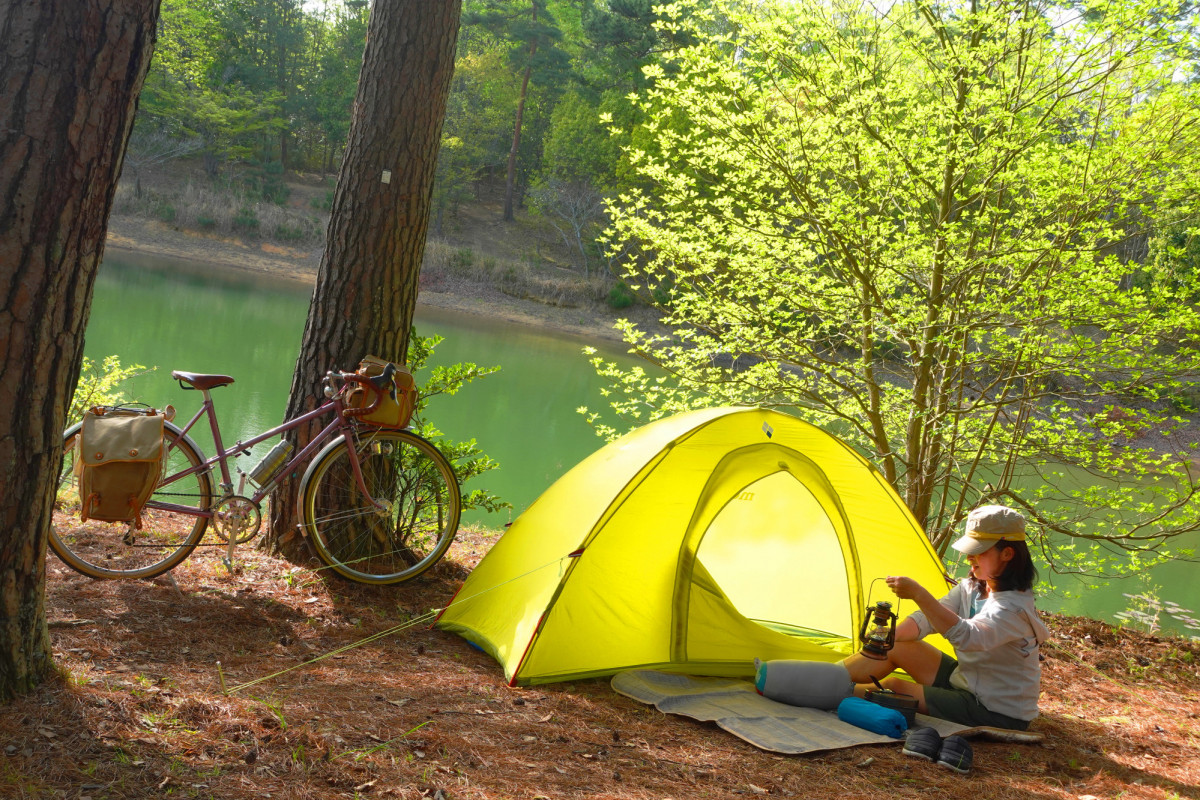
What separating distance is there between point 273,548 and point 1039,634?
3.20 meters

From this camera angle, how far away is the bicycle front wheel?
12.9 ft

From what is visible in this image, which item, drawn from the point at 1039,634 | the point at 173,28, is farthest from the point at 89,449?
the point at 173,28

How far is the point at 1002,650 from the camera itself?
339 cm

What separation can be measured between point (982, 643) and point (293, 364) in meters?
13.5

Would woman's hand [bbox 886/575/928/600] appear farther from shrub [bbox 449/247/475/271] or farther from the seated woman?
shrub [bbox 449/247/475/271]

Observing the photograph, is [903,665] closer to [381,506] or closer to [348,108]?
[381,506]

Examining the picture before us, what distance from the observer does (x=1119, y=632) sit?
5.95 metres

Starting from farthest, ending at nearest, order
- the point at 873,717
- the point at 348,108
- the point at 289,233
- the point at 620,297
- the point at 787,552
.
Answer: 1. the point at 348,108
2. the point at 289,233
3. the point at 620,297
4. the point at 787,552
5. the point at 873,717

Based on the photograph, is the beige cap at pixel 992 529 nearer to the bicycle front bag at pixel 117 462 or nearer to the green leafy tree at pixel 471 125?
the bicycle front bag at pixel 117 462

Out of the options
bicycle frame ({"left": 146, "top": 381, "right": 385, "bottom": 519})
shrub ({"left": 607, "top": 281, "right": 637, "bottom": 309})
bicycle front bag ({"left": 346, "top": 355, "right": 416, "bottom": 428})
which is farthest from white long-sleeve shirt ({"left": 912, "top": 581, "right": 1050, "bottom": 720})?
shrub ({"left": 607, "top": 281, "right": 637, "bottom": 309})

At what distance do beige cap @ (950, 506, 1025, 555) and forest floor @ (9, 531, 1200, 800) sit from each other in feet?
2.41

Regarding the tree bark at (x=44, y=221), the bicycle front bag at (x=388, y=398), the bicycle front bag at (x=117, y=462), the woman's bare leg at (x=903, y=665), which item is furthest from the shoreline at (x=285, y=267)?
the tree bark at (x=44, y=221)

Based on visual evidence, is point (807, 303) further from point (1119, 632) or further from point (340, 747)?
point (340, 747)

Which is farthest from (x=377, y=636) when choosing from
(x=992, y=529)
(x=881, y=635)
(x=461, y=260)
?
(x=461, y=260)
